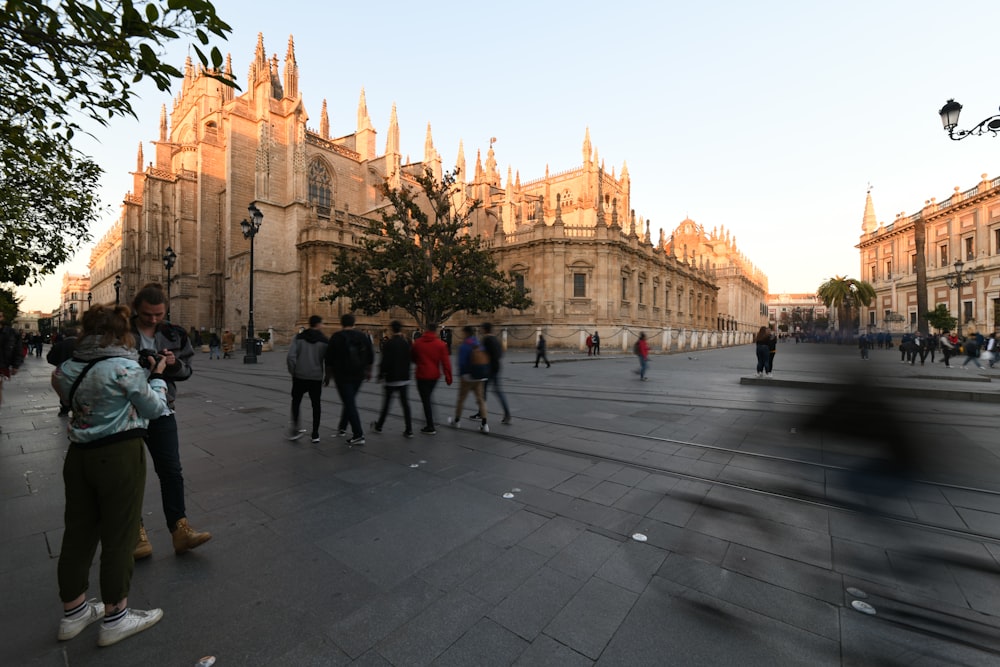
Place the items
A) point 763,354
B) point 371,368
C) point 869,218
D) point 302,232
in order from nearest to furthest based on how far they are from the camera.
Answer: point 371,368 < point 763,354 < point 302,232 < point 869,218

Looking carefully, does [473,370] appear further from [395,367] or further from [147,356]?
[147,356]

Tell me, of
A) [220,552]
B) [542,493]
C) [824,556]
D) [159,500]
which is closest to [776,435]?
[824,556]

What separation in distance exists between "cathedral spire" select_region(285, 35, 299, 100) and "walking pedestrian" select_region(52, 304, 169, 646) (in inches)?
1445

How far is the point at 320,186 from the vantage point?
34.2 m

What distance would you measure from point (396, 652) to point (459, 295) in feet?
60.2

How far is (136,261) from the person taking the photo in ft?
153

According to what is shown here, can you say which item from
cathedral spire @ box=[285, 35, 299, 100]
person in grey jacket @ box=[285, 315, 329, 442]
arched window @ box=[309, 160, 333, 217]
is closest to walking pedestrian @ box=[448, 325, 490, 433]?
person in grey jacket @ box=[285, 315, 329, 442]

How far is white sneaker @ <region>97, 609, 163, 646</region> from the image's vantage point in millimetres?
1966

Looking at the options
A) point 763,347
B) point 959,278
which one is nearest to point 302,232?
point 763,347

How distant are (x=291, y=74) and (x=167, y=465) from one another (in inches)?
1502

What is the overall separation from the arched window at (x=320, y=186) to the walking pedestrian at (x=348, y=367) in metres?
30.3

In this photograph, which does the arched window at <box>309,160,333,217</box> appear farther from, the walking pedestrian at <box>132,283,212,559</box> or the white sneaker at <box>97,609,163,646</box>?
the white sneaker at <box>97,609,163,646</box>

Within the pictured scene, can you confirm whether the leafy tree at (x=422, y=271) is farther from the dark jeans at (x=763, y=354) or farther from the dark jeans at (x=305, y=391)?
the dark jeans at (x=305, y=391)

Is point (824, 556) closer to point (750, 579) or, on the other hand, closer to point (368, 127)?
point (750, 579)
